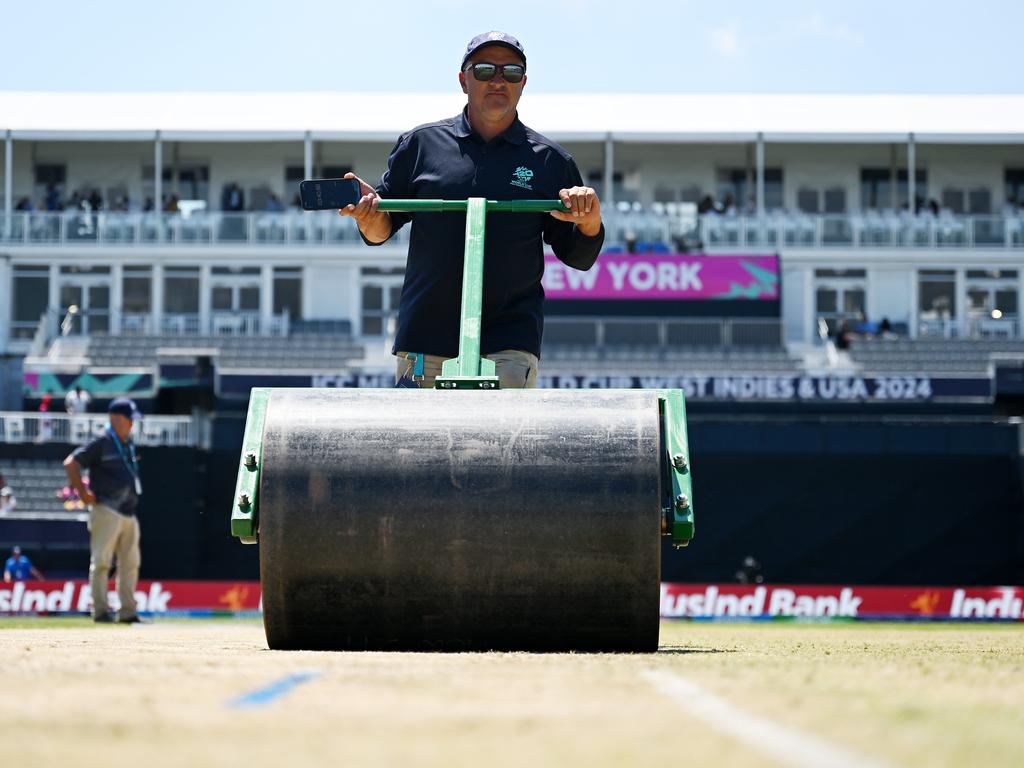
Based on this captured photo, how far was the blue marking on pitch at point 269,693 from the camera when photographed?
418 cm

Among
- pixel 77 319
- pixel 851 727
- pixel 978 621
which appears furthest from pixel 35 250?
pixel 851 727

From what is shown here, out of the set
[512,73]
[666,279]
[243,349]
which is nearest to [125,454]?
[512,73]

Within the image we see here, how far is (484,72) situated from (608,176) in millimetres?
37456

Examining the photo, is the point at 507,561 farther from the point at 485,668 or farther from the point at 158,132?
the point at 158,132

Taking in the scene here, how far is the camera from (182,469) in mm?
31484

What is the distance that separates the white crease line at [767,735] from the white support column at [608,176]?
130 feet

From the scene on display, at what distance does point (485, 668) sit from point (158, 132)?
4184 centimetres

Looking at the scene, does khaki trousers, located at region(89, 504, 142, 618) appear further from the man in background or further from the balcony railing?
the balcony railing

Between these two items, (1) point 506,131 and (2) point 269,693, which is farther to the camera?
(1) point 506,131

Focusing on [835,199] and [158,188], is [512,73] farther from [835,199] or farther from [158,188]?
[835,199]

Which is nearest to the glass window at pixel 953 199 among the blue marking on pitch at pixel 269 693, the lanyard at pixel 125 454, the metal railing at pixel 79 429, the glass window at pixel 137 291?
the glass window at pixel 137 291

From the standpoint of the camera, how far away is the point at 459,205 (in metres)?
7.77

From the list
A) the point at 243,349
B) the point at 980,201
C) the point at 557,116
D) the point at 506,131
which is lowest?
the point at 243,349

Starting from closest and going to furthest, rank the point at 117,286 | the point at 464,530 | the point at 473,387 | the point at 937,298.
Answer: the point at 464,530, the point at 473,387, the point at 117,286, the point at 937,298
